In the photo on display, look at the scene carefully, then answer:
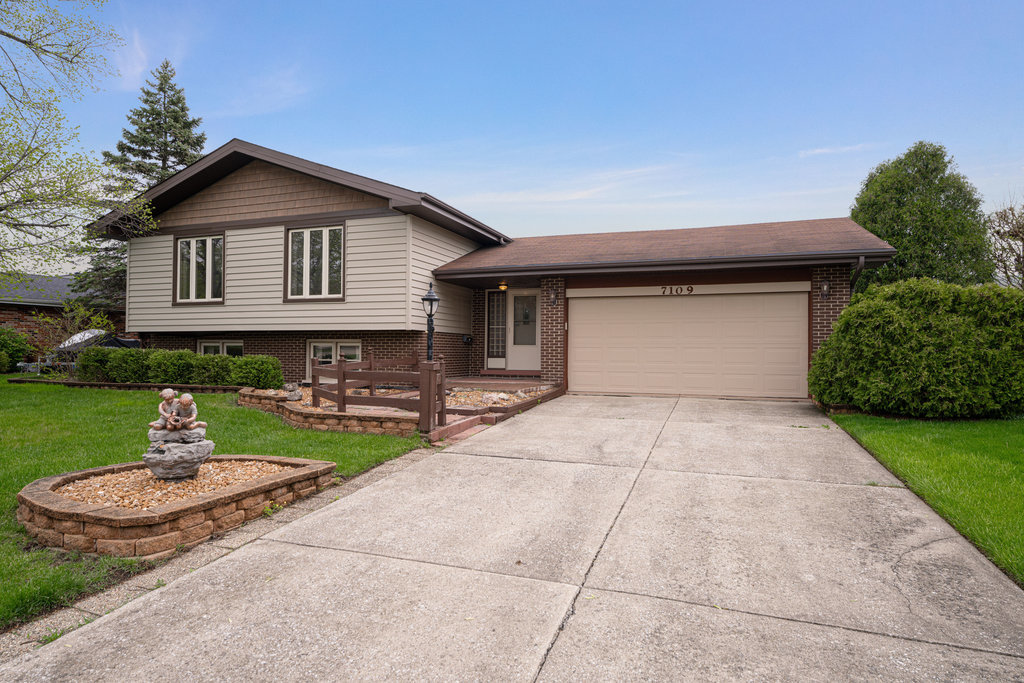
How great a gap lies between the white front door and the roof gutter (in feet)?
5.75

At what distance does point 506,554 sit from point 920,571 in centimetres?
260

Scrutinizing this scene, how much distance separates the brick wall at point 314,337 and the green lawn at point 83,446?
2.89 meters

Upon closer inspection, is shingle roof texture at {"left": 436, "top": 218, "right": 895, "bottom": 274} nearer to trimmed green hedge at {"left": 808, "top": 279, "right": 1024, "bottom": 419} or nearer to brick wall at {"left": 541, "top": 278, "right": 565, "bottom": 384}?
brick wall at {"left": 541, "top": 278, "right": 565, "bottom": 384}

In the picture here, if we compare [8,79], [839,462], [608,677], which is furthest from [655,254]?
[8,79]

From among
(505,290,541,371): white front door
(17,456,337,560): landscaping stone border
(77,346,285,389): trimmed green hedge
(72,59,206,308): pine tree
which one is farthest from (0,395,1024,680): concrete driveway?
(72,59,206,308): pine tree

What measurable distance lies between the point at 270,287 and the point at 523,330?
618 centimetres

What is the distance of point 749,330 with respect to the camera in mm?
11469

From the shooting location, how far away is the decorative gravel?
13.6ft

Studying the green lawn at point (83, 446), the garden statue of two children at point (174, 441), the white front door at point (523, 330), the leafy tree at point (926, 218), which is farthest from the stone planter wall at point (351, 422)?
the leafy tree at point (926, 218)

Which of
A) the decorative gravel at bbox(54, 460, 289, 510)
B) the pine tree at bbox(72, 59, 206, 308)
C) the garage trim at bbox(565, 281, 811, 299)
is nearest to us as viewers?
the decorative gravel at bbox(54, 460, 289, 510)

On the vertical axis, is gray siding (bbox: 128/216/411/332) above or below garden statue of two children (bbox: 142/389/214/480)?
above

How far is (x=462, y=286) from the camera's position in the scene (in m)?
14.1

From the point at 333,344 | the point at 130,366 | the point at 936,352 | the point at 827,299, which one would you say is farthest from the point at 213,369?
the point at 936,352

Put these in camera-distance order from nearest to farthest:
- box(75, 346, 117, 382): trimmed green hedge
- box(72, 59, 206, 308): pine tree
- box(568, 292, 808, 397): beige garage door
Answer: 1. box(568, 292, 808, 397): beige garage door
2. box(75, 346, 117, 382): trimmed green hedge
3. box(72, 59, 206, 308): pine tree
